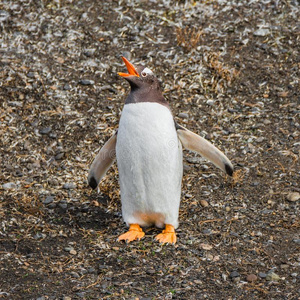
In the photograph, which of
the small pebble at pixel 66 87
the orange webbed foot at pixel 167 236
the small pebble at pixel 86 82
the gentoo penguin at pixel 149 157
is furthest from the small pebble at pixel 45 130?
the orange webbed foot at pixel 167 236

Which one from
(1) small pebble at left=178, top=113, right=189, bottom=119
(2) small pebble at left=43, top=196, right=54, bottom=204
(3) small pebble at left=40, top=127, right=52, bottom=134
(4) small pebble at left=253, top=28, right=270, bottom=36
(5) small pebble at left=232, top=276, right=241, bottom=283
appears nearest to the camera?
(5) small pebble at left=232, top=276, right=241, bottom=283

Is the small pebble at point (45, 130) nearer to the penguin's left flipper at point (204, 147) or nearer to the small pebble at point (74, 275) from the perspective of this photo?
the penguin's left flipper at point (204, 147)

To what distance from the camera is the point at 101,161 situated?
559 cm

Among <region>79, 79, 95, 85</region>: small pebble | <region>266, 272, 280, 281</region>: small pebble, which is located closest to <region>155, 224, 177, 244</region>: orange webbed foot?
<region>266, 272, 280, 281</region>: small pebble

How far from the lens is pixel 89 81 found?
739 cm

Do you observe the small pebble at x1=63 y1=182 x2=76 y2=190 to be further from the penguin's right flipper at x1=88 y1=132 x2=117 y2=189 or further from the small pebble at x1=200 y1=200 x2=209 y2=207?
the small pebble at x1=200 y1=200 x2=209 y2=207

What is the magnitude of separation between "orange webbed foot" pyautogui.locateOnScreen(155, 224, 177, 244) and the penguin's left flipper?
0.72 meters

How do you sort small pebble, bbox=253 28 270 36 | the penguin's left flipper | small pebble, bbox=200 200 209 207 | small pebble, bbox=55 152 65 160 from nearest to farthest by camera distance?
the penguin's left flipper < small pebble, bbox=200 200 209 207 < small pebble, bbox=55 152 65 160 < small pebble, bbox=253 28 270 36

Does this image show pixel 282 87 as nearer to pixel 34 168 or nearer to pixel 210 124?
pixel 210 124

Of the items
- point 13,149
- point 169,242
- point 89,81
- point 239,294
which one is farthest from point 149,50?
point 239,294

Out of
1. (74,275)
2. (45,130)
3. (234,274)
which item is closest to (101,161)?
Result: (74,275)

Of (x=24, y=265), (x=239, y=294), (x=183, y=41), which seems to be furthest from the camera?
(x=183, y=41)

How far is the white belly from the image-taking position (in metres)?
5.05

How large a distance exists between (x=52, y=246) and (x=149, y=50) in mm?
3427
